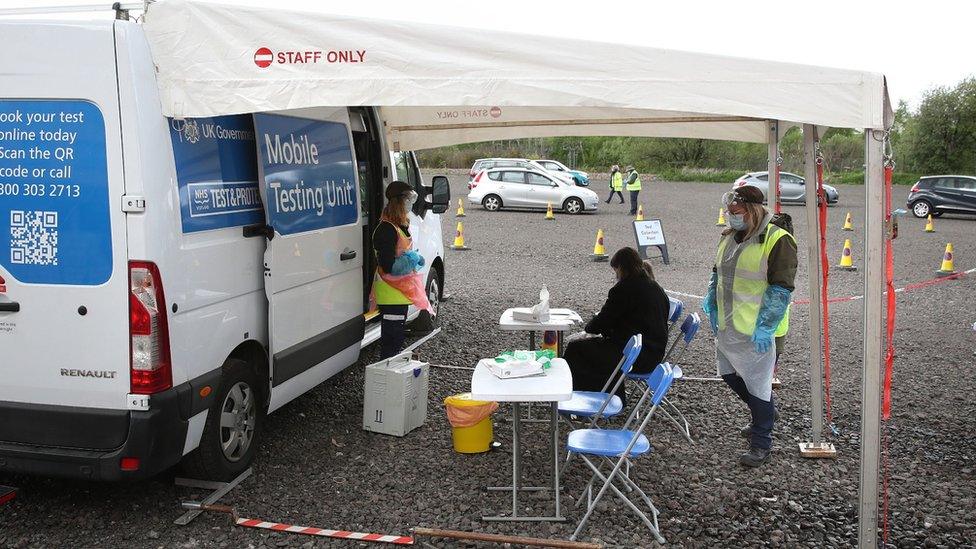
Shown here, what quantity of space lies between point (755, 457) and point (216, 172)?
3.54 m

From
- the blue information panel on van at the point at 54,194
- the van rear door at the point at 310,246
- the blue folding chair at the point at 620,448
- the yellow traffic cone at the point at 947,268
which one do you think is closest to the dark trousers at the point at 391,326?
the van rear door at the point at 310,246

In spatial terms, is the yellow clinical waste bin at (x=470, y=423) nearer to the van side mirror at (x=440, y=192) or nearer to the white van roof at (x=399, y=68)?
the white van roof at (x=399, y=68)

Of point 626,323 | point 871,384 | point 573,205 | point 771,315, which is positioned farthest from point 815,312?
point 573,205

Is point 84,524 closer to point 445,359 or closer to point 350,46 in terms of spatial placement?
point 350,46

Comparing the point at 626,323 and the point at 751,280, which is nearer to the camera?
the point at 751,280

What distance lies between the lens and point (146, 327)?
12.0 ft

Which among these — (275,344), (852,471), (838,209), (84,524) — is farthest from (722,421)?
(838,209)

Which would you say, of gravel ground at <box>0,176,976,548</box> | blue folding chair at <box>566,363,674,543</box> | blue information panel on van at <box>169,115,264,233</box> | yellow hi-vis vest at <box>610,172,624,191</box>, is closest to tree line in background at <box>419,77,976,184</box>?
yellow hi-vis vest at <box>610,172,624,191</box>

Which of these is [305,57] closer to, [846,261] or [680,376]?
[680,376]

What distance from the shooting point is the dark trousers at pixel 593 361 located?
586 cm

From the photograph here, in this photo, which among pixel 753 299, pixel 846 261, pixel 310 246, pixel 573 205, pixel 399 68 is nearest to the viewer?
pixel 399 68

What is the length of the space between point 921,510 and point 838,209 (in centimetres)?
2430

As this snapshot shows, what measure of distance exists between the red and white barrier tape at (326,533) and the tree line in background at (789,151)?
28.1m

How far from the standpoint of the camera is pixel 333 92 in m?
3.85
